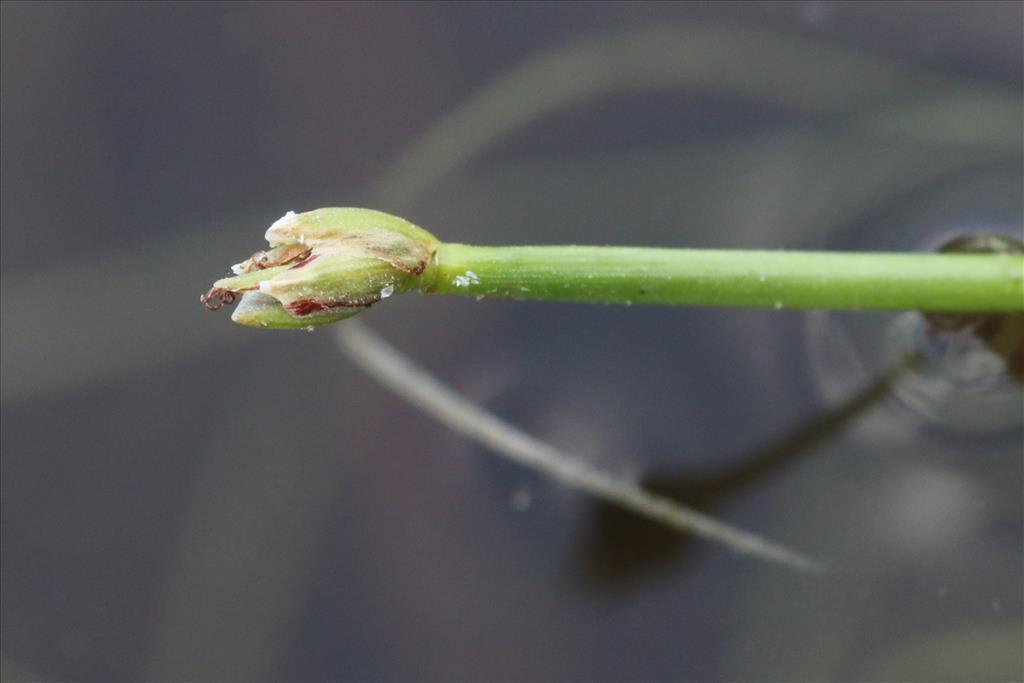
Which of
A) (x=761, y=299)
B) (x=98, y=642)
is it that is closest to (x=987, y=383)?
(x=761, y=299)

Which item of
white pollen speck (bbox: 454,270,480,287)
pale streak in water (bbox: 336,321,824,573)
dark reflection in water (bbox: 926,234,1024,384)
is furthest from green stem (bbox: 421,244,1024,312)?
pale streak in water (bbox: 336,321,824,573)

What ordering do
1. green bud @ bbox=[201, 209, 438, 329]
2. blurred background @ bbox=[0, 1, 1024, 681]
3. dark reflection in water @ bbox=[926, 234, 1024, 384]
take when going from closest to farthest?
green bud @ bbox=[201, 209, 438, 329]
dark reflection in water @ bbox=[926, 234, 1024, 384]
blurred background @ bbox=[0, 1, 1024, 681]

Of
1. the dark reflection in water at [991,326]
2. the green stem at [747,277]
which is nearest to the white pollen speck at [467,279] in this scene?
the green stem at [747,277]

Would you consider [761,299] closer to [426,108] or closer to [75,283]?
[426,108]

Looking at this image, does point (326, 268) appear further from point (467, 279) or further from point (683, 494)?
point (683, 494)

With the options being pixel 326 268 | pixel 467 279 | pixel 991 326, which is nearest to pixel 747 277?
pixel 467 279

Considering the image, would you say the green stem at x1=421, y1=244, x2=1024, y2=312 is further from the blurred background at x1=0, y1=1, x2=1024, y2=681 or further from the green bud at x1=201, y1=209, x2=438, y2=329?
the blurred background at x1=0, y1=1, x2=1024, y2=681

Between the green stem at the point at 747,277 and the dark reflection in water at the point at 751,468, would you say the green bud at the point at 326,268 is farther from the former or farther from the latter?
the dark reflection in water at the point at 751,468
